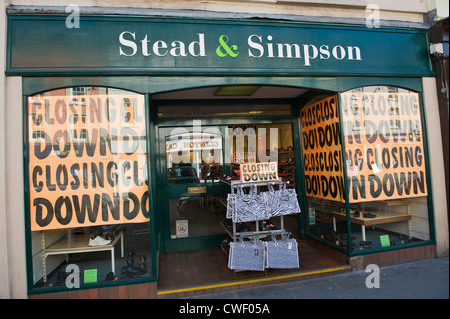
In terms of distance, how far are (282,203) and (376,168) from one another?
6.22 feet

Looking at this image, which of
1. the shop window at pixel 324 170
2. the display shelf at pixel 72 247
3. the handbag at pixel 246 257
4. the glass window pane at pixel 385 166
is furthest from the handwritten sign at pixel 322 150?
the display shelf at pixel 72 247

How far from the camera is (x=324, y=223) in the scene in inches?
211

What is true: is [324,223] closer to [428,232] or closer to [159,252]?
[428,232]

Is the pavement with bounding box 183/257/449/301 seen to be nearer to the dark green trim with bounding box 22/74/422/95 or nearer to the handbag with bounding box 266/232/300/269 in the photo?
the handbag with bounding box 266/232/300/269

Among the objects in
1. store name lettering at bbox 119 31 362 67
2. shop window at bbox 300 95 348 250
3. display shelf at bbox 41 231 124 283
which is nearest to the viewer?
display shelf at bbox 41 231 124 283

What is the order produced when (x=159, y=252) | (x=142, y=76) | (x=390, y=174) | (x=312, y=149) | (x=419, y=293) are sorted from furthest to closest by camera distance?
1. (x=312, y=149)
2. (x=159, y=252)
3. (x=390, y=174)
4. (x=142, y=76)
5. (x=419, y=293)

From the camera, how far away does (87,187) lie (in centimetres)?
382

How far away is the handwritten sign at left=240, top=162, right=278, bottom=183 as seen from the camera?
172 inches

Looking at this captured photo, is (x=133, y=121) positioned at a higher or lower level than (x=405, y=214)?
higher

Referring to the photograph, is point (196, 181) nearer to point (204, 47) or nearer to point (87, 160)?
point (87, 160)

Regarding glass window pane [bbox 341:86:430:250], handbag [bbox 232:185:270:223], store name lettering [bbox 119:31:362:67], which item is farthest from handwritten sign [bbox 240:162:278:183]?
store name lettering [bbox 119:31:362:67]

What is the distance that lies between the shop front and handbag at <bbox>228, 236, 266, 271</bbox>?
0.40 metres

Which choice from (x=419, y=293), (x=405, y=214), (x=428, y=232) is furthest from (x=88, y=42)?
(x=428, y=232)

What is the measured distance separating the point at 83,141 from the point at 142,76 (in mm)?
1247
